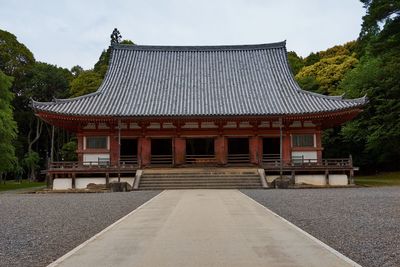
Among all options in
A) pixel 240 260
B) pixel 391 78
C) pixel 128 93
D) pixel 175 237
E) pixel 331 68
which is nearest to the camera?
pixel 240 260

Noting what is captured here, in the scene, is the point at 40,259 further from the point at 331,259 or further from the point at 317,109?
the point at 317,109

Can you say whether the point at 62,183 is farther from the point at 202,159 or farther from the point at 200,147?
the point at 200,147

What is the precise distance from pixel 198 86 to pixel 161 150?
5109 millimetres

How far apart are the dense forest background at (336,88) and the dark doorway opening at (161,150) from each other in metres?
6.88

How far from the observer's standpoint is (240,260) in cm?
543

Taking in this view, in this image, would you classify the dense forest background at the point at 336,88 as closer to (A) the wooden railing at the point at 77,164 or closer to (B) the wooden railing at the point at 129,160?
(A) the wooden railing at the point at 77,164

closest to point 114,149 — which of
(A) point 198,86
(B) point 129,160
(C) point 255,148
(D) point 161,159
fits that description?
(B) point 129,160

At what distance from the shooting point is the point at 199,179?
21.8 metres

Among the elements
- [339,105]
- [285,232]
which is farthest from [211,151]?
[285,232]

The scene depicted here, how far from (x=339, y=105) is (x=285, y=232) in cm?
1795

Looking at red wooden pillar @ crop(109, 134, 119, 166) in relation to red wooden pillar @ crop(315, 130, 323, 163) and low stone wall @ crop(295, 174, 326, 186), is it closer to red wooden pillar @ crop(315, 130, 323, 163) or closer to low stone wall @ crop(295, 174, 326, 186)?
low stone wall @ crop(295, 174, 326, 186)

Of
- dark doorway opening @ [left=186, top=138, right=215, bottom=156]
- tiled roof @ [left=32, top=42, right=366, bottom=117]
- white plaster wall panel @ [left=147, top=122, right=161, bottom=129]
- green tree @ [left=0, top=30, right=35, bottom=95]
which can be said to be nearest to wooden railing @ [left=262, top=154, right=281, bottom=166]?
tiled roof @ [left=32, top=42, right=366, bottom=117]

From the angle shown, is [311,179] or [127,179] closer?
[311,179]

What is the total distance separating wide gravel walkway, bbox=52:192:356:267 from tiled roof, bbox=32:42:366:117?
15179 mm
